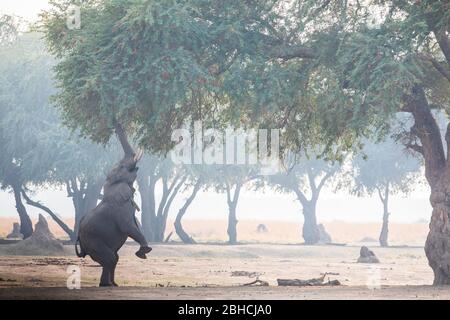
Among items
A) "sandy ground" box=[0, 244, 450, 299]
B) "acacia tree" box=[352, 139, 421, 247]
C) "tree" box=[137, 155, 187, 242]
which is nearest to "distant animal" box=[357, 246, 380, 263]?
"sandy ground" box=[0, 244, 450, 299]

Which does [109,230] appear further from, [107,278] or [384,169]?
[384,169]

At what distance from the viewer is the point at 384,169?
8025 cm

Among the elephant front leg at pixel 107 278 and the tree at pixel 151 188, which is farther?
the tree at pixel 151 188

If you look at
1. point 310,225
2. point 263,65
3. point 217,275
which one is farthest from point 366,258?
point 310,225

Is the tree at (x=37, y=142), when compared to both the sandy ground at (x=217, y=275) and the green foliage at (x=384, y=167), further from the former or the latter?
the green foliage at (x=384, y=167)

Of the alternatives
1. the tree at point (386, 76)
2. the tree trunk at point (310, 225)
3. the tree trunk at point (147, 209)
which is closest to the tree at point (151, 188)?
the tree trunk at point (147, 209)

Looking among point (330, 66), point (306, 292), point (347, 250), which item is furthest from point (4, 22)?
point (306, 292)

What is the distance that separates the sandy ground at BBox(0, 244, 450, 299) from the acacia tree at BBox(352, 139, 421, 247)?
14.0 meters

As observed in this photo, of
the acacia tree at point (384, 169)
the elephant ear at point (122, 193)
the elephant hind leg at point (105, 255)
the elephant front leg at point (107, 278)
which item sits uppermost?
the acacia tree at point (384, 169)

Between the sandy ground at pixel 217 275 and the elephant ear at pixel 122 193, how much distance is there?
2.11 metres

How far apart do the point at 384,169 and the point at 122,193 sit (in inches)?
2305

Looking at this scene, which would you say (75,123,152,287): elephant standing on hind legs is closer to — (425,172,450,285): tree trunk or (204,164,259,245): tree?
(425,172,450,285): tree trunk

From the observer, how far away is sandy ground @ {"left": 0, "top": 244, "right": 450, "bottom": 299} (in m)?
21.1

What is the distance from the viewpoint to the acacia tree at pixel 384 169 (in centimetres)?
8012
